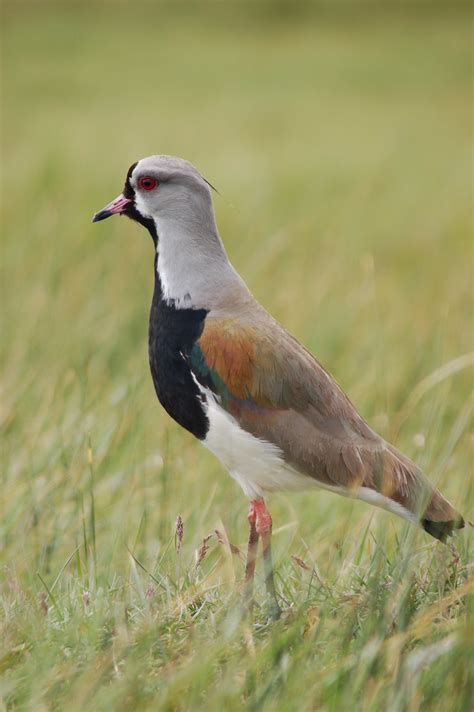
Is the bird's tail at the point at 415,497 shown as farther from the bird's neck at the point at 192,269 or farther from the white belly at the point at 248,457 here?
the bird's neck at the point at 192,269

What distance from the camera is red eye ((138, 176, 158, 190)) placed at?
4.07 metres

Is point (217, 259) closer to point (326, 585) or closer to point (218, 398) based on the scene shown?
point (218, 398)

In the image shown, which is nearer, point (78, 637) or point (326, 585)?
point (78, 637)

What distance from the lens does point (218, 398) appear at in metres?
3.90

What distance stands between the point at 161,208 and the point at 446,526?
1528 millimetres

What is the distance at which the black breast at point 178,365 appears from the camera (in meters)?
3.91

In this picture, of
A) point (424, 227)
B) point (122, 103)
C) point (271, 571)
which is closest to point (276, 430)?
point (271, 571)

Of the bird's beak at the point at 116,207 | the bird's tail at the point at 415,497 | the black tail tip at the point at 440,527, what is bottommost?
the black tail tip at the point at 440,527

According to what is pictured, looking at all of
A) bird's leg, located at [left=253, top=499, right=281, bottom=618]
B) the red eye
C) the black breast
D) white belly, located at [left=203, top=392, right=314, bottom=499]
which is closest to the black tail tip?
white belly, located at [left=203, top=392, right=314, bottom=499]

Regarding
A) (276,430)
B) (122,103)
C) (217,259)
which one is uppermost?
(122,103)

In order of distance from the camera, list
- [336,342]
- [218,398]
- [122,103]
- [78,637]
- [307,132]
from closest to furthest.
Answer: [78,637]
[218,398]
[336,342]
[307,132]
[122,103]

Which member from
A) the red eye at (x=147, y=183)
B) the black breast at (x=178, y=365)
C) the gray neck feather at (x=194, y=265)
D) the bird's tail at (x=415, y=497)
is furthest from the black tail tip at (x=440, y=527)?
the red eye at (x=147, y=183)

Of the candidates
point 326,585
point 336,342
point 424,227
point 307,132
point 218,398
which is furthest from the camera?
point 307,132

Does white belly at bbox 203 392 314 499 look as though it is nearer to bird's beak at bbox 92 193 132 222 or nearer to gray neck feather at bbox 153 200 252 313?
Answer: gray neck feather at bbox 153 200 252 313
